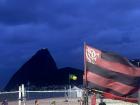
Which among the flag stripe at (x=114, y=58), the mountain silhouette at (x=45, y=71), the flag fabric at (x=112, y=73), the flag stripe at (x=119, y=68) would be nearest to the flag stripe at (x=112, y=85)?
the flag fabric at (x=112, y=73)

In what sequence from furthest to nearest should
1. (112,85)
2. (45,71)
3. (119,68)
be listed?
(45,71) → (112,85) → (119,68)

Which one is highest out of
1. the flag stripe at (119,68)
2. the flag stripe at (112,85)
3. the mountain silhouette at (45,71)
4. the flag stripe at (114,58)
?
the mountain silhouette at (45,71)

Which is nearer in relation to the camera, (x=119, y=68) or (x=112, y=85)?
(x=119, y=68)

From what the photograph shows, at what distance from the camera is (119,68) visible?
11.0m

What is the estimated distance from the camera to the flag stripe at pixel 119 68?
10.9 metres

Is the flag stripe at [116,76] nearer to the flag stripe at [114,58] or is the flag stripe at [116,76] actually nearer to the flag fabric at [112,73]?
the flag fabric at [112,73]

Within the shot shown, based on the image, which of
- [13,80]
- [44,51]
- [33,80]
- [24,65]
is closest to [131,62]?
[13,80]

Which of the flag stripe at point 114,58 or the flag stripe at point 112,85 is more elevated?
the flag stripe at point 114,58

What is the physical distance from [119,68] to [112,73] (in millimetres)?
172

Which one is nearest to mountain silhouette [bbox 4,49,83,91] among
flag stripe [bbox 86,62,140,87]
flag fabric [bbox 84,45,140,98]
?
flag fabric [bbox 84,45,140,98]

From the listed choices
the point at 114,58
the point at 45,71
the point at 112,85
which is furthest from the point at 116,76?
the point at 45,71

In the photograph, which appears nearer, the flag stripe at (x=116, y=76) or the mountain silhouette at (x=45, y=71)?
the flag stripe at (x=116, y=76)

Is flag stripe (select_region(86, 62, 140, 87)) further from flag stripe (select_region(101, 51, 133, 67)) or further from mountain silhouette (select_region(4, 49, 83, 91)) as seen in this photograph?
mountain silhouette (select_region(4, 49, 83, 91))

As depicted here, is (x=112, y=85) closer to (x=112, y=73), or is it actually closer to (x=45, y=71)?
(x=112, y=73)
